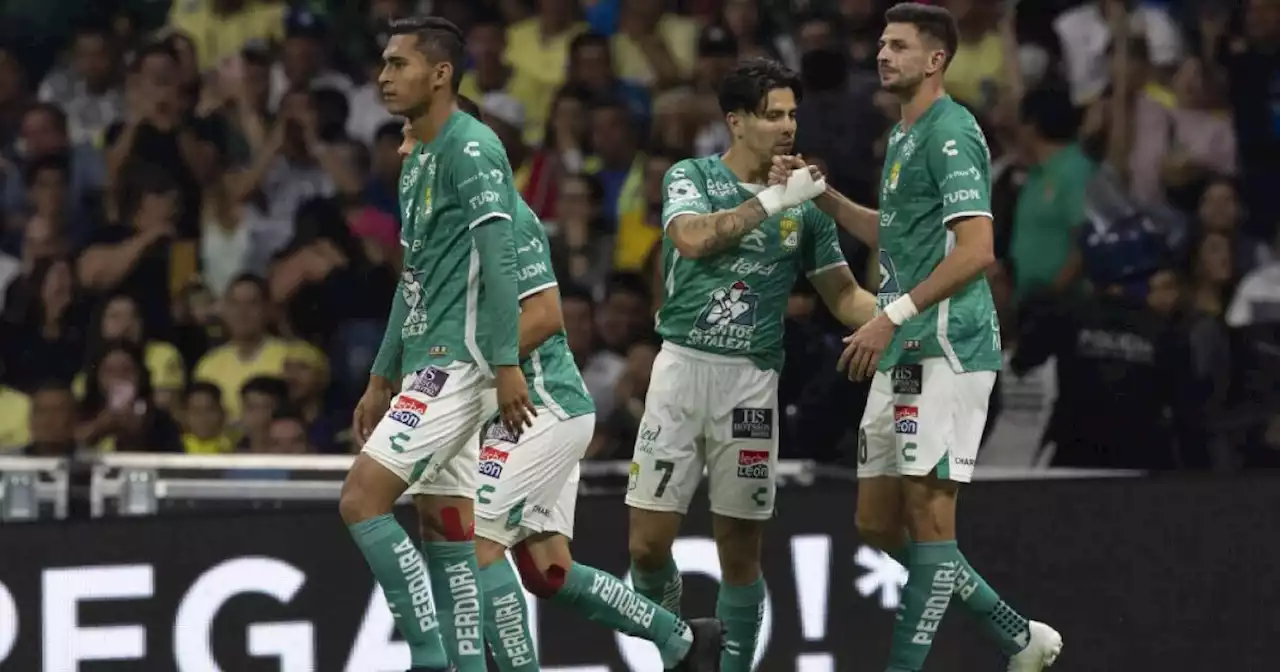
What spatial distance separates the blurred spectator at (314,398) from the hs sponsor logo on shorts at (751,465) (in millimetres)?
3939

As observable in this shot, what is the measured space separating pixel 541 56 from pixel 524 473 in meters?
6.53

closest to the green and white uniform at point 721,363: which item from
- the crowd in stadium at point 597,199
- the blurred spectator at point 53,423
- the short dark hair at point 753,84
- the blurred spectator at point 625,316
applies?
the short dark hair at point 753,84

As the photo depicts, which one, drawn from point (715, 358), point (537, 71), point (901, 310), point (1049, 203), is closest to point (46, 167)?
point (537, 71)

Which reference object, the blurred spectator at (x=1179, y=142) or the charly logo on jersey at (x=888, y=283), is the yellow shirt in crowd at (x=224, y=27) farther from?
the charly logo on jersey at (x=888, y=283)

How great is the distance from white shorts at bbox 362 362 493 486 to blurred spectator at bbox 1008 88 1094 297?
5327 mm

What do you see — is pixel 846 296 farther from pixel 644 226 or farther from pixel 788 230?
pixel 644 226

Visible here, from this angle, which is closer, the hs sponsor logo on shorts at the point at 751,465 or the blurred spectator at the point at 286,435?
the hs sponsor logo on shorts at the point at 751,465

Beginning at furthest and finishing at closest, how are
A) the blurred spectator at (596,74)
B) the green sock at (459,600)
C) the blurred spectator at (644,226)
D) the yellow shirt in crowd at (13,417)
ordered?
1. the blurred spectator at (596,74)
2. the blurred spectator at (644,226)
3. the yellow shirt in crowd at (13,417)
4. the green sock at (459,600)

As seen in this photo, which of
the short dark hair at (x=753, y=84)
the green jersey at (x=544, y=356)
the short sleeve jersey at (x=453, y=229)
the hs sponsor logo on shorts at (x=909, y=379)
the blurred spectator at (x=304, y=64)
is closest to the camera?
the short sleeve jersey at (x=453, y=229)

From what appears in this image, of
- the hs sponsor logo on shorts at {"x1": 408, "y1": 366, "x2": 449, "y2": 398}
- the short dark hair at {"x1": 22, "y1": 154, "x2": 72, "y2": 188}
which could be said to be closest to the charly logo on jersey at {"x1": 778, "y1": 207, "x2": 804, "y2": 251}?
the hs sponsor logo on shorts at {"x1": 408, "y1": 366, "x2": 449, "y2": 398}

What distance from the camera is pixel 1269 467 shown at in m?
12.0

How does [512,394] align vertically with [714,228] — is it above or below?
below

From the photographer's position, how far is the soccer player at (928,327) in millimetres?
8422

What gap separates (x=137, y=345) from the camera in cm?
1266
